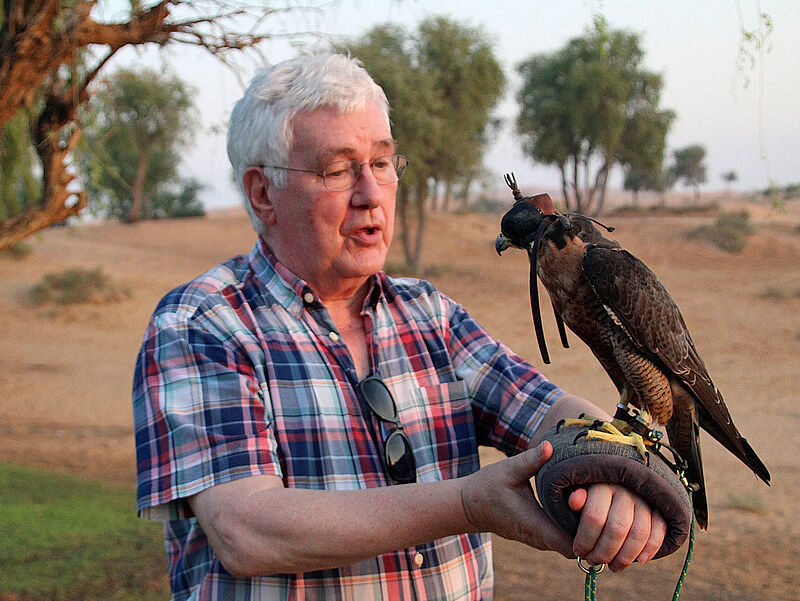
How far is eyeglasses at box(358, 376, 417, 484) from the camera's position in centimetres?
187

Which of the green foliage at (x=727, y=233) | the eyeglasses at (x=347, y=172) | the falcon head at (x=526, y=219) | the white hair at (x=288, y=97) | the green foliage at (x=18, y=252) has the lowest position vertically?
the green foliage at (x=18, y=252)

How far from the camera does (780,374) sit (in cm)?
1186

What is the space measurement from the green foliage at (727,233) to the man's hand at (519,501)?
2403cm

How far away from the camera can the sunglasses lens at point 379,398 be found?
1.91 metres

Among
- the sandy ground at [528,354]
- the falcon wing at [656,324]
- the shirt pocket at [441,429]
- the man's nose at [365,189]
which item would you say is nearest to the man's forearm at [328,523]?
the shirt pocket at [441,429]

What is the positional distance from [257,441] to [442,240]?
26248 mm

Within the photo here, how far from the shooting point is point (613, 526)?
4.62ft

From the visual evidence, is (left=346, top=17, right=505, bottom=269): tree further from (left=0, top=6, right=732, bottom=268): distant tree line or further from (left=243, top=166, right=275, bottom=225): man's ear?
(left=243, top=166, right=275, bottom=225): man's ear

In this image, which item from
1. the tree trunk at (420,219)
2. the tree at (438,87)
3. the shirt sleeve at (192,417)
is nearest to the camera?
the shirt sleeve at (192,417)

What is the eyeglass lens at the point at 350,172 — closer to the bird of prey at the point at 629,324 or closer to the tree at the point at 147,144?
the bird of prey at the point at 629,324

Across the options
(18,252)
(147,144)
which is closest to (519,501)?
(18,252)

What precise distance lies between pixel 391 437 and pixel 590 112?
26.2 m

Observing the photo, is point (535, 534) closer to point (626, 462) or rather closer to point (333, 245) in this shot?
point (626, 462)

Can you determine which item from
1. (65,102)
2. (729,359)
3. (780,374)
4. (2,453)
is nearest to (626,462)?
(65,102)
